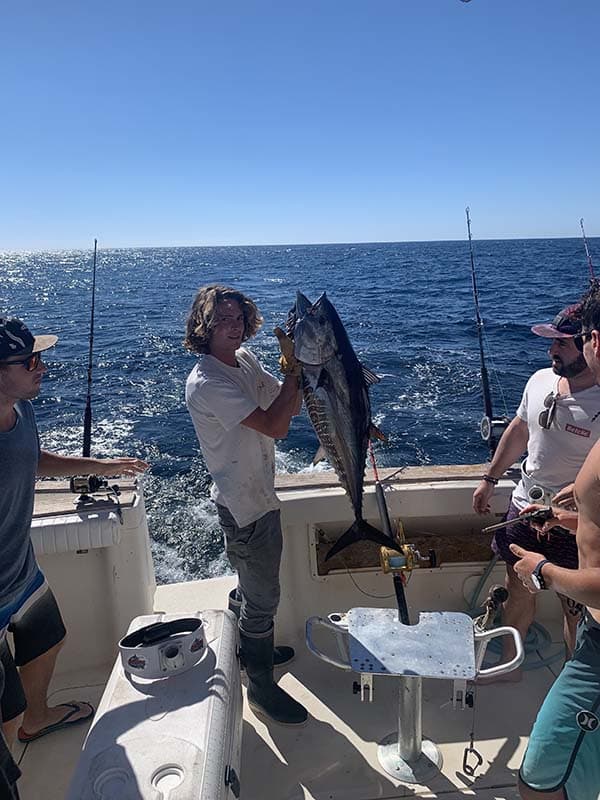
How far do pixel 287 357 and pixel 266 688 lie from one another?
1.55 metres

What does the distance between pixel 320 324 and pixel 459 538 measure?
1807 mm

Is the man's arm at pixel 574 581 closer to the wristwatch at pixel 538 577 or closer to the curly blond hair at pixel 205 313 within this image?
the wristwatch at pixel 538 577

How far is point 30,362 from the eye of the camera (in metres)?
2.11

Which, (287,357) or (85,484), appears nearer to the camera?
(287,357)

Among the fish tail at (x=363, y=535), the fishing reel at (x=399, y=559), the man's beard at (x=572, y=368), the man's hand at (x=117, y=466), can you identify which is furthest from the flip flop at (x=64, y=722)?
the man's beard at (x=572, y=368)

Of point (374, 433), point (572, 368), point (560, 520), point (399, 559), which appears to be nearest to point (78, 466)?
point (374, 433)

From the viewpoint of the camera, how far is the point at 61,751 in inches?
102

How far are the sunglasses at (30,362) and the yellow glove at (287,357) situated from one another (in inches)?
34.4

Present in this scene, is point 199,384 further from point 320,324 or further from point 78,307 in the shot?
point 78,307

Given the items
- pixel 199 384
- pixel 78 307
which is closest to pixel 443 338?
pixel 199 384

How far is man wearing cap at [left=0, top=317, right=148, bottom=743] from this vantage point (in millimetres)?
2068

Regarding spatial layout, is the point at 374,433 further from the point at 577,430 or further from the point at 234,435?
the point at 577,430

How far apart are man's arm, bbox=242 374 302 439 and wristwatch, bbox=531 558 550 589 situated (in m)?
1.02

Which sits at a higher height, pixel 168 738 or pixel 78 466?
pixel 78 466
